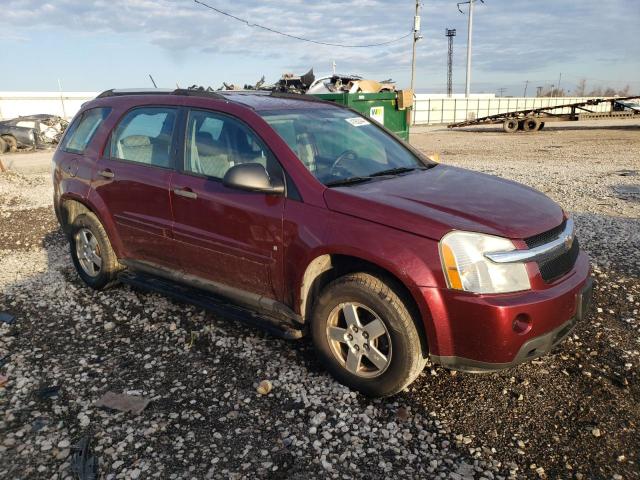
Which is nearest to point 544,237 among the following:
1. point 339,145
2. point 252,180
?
point 339,145

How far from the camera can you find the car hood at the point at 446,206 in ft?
9.45

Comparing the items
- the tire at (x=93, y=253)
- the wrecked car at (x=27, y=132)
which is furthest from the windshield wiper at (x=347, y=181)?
the wrecked car at (x=27, y=132)

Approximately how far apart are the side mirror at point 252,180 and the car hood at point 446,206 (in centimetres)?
37

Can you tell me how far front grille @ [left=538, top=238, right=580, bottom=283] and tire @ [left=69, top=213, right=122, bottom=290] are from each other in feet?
12.3

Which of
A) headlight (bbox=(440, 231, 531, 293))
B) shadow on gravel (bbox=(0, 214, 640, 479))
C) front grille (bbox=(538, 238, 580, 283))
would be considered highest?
headlight (bbox=(440, 231, 531, 293))

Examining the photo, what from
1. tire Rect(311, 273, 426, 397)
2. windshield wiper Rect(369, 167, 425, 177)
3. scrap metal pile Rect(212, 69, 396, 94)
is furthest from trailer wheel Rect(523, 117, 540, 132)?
tire Rect(311, 273, 426, 397)

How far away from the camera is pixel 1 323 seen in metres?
4.53

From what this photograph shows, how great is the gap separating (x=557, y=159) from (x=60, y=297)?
14.3 m

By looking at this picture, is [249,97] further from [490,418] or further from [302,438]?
[490,418]

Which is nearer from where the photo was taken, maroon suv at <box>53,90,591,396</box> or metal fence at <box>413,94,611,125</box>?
maroon suv at <box>53,90,591,396</box>

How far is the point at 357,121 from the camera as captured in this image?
4383mm

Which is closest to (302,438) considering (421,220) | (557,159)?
(421,220)

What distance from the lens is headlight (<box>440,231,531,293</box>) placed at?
2.77 metres

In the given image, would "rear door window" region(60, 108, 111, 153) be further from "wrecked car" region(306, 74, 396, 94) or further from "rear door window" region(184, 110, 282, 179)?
"wrecked car" region(306, 74, 396, 94)
